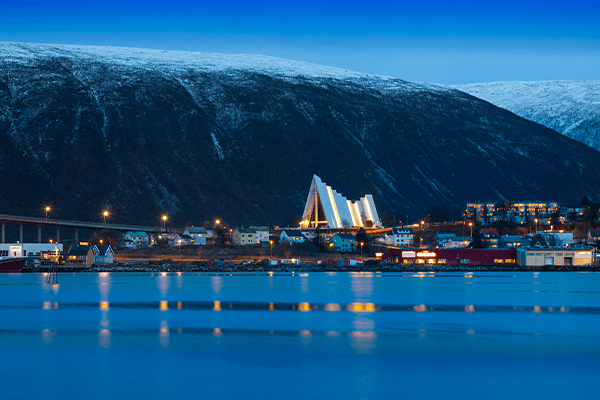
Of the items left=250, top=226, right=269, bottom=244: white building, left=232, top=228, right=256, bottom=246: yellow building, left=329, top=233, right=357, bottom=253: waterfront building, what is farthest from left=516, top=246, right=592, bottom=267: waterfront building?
left=232, top=228, right=256, bottom=246: yellow building

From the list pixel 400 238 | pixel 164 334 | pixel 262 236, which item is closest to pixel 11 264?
pixel 262 236

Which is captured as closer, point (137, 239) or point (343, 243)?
point (343, 243)

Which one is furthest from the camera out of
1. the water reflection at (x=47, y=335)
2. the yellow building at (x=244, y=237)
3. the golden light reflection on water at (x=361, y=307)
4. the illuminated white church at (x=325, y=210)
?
the illuminated white church at (x=325, y=210)

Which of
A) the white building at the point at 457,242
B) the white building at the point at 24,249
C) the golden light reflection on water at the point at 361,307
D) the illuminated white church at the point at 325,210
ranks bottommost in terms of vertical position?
the golden light reflection on water at the point at 361,307

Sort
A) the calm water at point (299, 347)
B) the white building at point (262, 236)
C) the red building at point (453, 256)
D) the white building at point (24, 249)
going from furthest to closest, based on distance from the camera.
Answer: the white building at point (262, 236)
the white building at point (24, 249)
the red building at point (453, 256)
the calm water at point (299, 347)

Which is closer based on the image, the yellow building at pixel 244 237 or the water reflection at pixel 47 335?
the water reflection at pixel 47 335

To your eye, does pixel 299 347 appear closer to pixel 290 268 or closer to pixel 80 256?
pixel 290 268

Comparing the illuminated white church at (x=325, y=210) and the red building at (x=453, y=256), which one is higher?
the illuminated white church at (x=325, y=210)

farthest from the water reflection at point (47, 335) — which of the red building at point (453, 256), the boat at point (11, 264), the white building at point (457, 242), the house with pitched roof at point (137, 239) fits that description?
the white building at point (457, 242)

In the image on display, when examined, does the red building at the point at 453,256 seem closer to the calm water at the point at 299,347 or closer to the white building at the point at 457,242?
the white building at the point at 457,242
